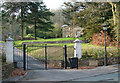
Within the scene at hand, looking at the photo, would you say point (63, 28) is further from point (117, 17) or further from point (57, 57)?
point (57, 57)

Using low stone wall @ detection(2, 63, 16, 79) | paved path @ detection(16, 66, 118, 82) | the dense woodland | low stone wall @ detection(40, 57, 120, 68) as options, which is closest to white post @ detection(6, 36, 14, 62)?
low stone wall @ detection(2, 63, 16, 79)

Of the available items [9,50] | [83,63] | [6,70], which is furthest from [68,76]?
[9,50]

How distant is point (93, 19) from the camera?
21.5 m

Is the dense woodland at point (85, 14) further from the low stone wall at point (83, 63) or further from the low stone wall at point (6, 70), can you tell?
the low stone wall at point (6, 70)

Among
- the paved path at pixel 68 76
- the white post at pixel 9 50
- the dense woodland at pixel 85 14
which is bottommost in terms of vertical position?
the paved path at pixel 68 76

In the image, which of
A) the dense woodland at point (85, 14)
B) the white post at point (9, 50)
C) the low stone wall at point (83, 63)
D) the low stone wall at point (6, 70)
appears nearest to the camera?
the low stone wall at point (6, 70)

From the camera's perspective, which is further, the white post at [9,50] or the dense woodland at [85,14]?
the dense woodland at [85,14]

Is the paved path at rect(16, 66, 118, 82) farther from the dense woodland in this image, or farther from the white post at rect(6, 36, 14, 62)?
the dense woodland

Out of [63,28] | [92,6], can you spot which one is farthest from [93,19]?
[63,28]

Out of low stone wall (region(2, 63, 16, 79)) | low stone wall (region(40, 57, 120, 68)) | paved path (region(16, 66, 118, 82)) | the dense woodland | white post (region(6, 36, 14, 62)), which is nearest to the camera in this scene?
paved path (region(16, 66, 118, 82))

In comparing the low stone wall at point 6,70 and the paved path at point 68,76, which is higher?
the low stone wall at point 6,70

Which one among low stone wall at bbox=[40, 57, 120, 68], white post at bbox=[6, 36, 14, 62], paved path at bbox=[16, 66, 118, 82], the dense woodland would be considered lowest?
paved path at bbox=[16, 66, 118, 82]

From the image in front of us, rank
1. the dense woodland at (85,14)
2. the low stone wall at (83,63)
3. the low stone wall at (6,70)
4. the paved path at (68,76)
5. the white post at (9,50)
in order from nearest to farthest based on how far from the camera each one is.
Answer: the paved path at (68,76) < the low stone wall at (6,70) < the white post at (9,50) < the low stone wall at (83,63) < the dense woodland at (85,14)

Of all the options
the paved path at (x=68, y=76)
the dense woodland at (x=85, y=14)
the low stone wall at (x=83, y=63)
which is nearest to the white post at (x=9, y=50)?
the paved path at (x=68, y=76)
